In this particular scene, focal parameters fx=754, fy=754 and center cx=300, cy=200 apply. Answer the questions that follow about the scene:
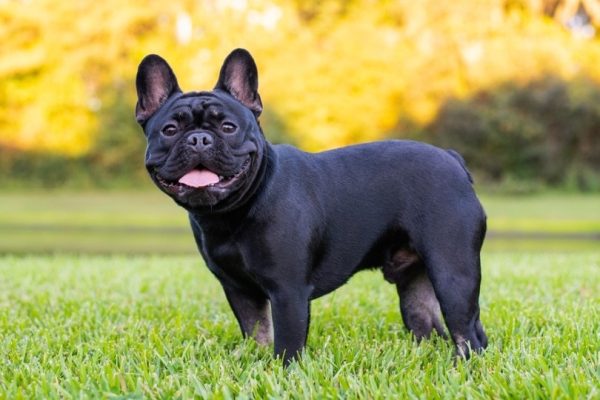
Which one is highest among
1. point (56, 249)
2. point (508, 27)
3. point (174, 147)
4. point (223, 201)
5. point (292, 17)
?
point (292, 17)

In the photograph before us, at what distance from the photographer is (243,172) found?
9.87ft

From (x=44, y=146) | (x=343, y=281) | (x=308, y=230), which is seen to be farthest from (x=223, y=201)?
(x=44, y=146)

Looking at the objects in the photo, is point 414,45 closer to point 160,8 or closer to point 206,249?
point 160,8

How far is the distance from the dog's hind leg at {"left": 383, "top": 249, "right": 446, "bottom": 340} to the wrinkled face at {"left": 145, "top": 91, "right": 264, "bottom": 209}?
0.99 m

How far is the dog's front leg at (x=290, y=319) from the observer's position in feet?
10.3

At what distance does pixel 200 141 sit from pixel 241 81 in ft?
1.52

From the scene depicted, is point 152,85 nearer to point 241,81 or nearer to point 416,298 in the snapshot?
point 241,81

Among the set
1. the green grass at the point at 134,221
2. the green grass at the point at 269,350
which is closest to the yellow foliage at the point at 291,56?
the green grass at the point at 134,221

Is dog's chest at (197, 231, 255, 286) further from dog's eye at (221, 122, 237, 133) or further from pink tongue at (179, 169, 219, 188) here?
dog's eye at (221, 122, 237, 133)

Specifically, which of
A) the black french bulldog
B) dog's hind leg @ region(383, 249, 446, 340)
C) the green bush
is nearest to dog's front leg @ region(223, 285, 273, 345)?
the black french bulldog

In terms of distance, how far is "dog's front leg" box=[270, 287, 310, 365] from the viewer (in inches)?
123

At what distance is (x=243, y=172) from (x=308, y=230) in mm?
425


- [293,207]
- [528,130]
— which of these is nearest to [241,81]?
[293,207]

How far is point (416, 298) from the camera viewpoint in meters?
3.85
